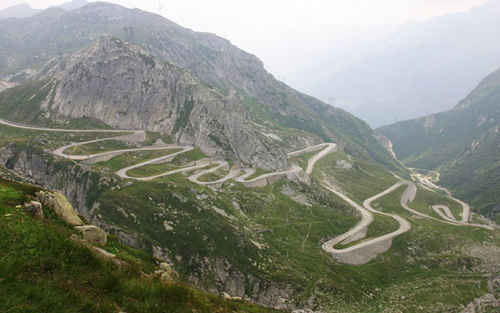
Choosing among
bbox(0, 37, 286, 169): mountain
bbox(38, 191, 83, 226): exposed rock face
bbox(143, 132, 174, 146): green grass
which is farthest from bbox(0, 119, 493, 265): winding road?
bbox(38, 191, 83, 226): exposed rock face

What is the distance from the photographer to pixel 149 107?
194 meters

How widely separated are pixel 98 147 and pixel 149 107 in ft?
200

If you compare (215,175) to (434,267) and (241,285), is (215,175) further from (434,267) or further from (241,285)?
(434,267)

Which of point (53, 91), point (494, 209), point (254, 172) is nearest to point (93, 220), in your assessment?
point (254, 172)

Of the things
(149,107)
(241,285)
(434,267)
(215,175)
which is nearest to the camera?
(241,285)

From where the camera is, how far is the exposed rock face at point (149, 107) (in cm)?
17738

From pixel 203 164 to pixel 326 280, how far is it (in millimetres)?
90461

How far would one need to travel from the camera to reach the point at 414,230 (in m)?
119

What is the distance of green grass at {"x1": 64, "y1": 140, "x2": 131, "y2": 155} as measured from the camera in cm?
12898

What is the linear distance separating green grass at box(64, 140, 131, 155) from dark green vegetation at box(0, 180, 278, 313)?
130 meters

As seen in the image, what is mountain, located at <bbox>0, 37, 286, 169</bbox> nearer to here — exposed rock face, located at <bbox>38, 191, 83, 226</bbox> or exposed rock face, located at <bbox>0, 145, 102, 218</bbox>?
exposed rock face, located at <bbox>0, 145, 102, 218</bbox>

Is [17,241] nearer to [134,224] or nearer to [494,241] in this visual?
[134,224]

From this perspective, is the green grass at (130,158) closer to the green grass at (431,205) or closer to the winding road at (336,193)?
the winding road at (336,193)

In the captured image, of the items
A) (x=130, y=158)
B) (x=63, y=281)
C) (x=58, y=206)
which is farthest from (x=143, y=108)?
(x=63, y=281)
